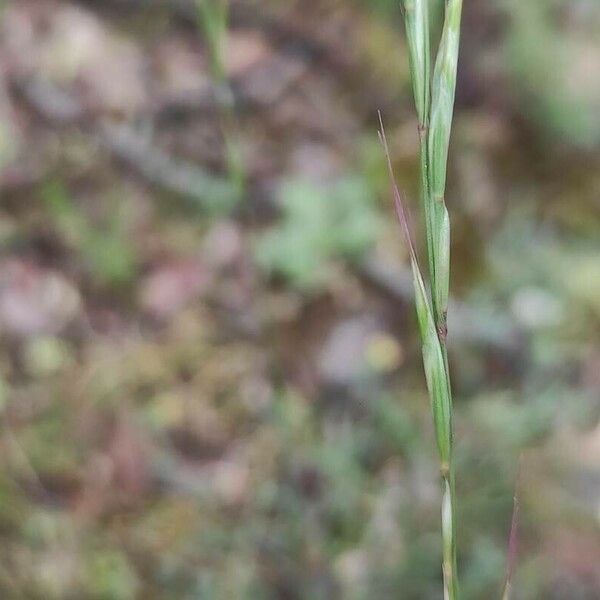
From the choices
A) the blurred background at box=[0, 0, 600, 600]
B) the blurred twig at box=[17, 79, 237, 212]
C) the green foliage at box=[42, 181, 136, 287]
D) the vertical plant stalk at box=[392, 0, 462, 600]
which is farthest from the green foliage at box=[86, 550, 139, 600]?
the vertical plant stalk at box=[392, 0, 462, 600]

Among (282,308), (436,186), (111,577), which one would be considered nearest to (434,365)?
(436,186)

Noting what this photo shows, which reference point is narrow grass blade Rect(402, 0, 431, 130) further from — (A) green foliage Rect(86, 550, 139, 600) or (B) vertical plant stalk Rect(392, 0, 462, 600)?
(A) green foliage Rect(86, 550, 139, 600)

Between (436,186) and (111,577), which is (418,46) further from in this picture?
(111,577)

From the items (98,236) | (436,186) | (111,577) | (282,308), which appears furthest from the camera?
(98,236)

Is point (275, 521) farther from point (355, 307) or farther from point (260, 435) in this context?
point (355, 307)

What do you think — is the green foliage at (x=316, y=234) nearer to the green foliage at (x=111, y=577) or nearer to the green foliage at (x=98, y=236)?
the green foliage at (x=98, y=236)

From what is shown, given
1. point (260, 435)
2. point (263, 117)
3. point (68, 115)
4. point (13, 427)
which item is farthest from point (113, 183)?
point (260, 435)

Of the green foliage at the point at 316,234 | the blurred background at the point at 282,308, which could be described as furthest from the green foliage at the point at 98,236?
the green foliage at the point at 316,234

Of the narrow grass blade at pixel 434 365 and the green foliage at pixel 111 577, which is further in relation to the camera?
the green foliage at pixel 111 577
